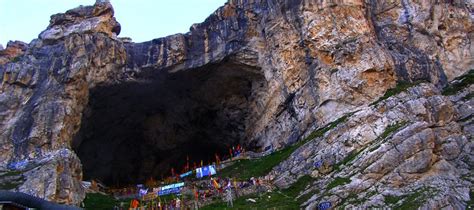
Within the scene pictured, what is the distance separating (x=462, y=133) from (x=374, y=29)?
56.4 ft

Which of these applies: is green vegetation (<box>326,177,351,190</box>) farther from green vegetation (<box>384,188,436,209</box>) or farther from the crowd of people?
the crowd of people

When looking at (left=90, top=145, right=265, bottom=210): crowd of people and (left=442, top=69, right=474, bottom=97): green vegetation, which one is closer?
(left=90, top=145, right=265, bottom=210): crowd of people

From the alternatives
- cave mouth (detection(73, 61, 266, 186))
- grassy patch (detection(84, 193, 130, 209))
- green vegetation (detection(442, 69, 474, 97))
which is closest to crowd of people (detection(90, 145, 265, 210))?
grassy patch (detection(84, 193, 130, 209))

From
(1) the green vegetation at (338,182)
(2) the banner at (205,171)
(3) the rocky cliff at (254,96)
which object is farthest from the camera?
(2) the banner at (205,171)

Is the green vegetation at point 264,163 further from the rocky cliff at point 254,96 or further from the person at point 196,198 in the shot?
the person at point 196,198

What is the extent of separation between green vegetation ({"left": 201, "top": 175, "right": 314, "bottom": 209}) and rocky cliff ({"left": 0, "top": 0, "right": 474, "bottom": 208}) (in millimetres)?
1197

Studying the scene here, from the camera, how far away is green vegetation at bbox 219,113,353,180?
47.3 metres

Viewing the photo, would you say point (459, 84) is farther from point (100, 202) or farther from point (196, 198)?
point (100, 202)

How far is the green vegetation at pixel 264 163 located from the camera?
47.3 m

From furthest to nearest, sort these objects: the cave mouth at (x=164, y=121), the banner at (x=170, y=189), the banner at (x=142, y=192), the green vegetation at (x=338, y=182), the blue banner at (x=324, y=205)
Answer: the cave mouth at (x=164, y=121) < the banner at (x=142, y=192) < the banner at (x=170, y=189) < the green vegetation at (x=338, y=182) < the blue banner at (x=324, y=205)

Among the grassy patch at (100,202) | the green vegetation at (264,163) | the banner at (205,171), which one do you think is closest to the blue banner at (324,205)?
the green vegetation at (264,163)

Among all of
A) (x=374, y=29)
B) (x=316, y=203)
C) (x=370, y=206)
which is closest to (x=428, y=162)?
(x=370, y=206)

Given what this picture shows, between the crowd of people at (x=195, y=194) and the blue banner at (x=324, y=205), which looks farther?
the crowd of people at (x=195, y=194)

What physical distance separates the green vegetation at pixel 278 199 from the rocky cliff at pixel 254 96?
120 cm
